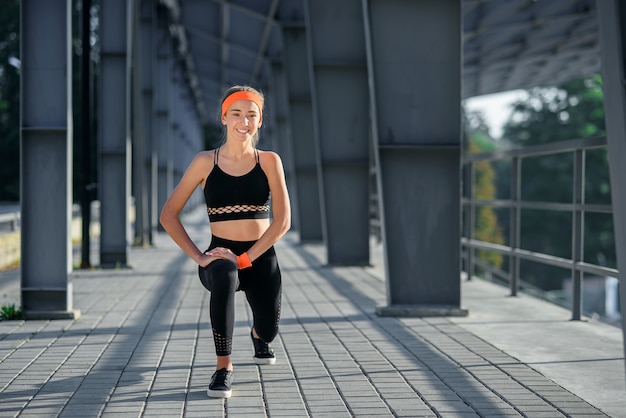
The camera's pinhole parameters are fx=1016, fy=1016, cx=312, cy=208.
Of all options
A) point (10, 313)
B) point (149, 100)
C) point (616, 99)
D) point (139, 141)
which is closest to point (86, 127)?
point (139, 141)

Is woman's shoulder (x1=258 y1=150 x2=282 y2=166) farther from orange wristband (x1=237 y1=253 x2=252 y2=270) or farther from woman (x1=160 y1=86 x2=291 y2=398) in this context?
orange wristband (x1=237 y1=253 x2=252 y2=270)

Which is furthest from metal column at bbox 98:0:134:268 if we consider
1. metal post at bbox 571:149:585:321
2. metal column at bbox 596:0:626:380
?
metal column at bbox 596:0:626:380

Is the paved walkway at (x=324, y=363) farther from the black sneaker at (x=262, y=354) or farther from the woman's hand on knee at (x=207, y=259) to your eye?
the woman's hand on knee at (x=207, y=259)

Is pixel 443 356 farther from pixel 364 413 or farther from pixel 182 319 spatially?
pixel 182 319

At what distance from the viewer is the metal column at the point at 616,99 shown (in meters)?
4.54

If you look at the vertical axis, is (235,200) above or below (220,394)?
above

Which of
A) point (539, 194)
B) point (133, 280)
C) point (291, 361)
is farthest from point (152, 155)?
point (539, 194)

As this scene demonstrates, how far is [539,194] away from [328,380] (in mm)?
65606

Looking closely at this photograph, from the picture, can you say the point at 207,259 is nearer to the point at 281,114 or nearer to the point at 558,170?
the point at 281,114

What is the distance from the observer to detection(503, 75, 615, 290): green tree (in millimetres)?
68688

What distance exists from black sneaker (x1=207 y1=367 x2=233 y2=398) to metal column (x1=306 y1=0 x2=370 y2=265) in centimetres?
924

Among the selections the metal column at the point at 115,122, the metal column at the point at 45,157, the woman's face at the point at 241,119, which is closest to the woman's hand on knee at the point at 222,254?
the woman's face at the point at 241,119

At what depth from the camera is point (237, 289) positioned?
5.86m

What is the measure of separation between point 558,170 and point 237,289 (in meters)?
65.5
